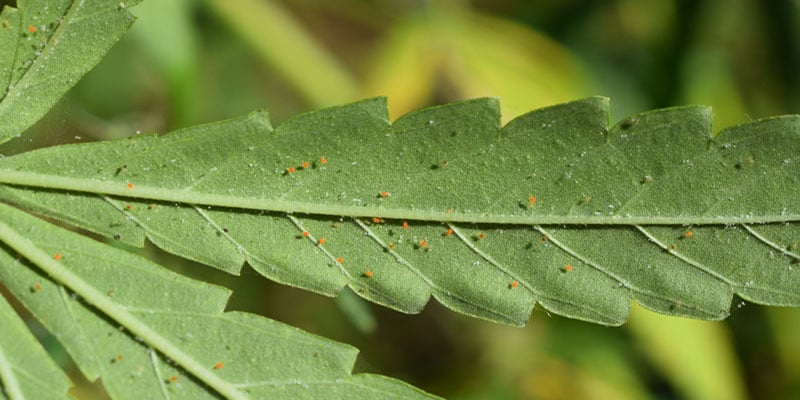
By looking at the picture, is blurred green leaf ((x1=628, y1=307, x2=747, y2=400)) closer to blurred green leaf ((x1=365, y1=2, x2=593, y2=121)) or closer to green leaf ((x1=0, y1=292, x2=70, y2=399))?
blurred green leaf ((x1=365, y1=2, x2=593, y2=121))

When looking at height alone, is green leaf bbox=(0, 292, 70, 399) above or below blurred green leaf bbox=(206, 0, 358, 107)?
below

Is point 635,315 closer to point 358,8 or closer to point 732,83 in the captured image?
point 732,83

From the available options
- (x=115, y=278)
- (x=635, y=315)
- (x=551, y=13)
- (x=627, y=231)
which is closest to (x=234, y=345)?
(x=115, y=278)

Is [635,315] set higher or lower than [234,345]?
higher

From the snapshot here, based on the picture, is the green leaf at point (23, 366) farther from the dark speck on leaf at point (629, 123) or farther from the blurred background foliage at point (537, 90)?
the blurred background foliage at point (537, 90)

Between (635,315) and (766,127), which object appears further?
(635,315)

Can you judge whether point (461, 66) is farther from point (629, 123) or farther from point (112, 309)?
point (112, 309)

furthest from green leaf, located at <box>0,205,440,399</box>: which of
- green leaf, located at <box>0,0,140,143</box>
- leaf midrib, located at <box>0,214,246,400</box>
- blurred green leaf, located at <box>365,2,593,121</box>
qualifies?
blurred green leaf, located at <box>365,2,593,121</box>
